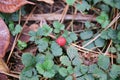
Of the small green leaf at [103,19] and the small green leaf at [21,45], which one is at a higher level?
the small green leaf at [103,19]

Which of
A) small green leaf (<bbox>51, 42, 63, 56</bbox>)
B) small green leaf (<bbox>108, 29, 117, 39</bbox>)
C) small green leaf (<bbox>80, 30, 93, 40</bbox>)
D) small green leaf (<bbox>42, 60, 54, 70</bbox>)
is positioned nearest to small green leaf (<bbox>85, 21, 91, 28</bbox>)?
small green leaf (<bbox>80, 30, 93, 40</bbox>)

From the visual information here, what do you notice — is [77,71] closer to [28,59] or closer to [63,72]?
[63,72]

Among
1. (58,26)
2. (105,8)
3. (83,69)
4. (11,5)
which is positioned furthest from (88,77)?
(11,5)

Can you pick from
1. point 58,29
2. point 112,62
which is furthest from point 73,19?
point 112,62

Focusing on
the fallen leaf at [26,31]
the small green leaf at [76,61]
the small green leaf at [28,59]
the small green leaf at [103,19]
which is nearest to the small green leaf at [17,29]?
the fallen leaf at [26,31]

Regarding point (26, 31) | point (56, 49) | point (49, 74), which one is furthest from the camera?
point (26, 31)

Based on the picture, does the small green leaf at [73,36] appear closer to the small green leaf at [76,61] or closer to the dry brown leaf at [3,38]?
the small green leaf at [76,61]

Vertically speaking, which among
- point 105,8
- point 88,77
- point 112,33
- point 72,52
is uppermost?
point 105,8

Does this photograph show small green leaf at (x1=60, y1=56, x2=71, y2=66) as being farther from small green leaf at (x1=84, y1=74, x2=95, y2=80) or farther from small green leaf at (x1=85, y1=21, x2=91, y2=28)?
small green leaf at (x1=85, y1=21, x2=91, y2=28)

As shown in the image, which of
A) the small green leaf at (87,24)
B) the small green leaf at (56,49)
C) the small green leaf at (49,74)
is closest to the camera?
the small green leaf at (49,74)
